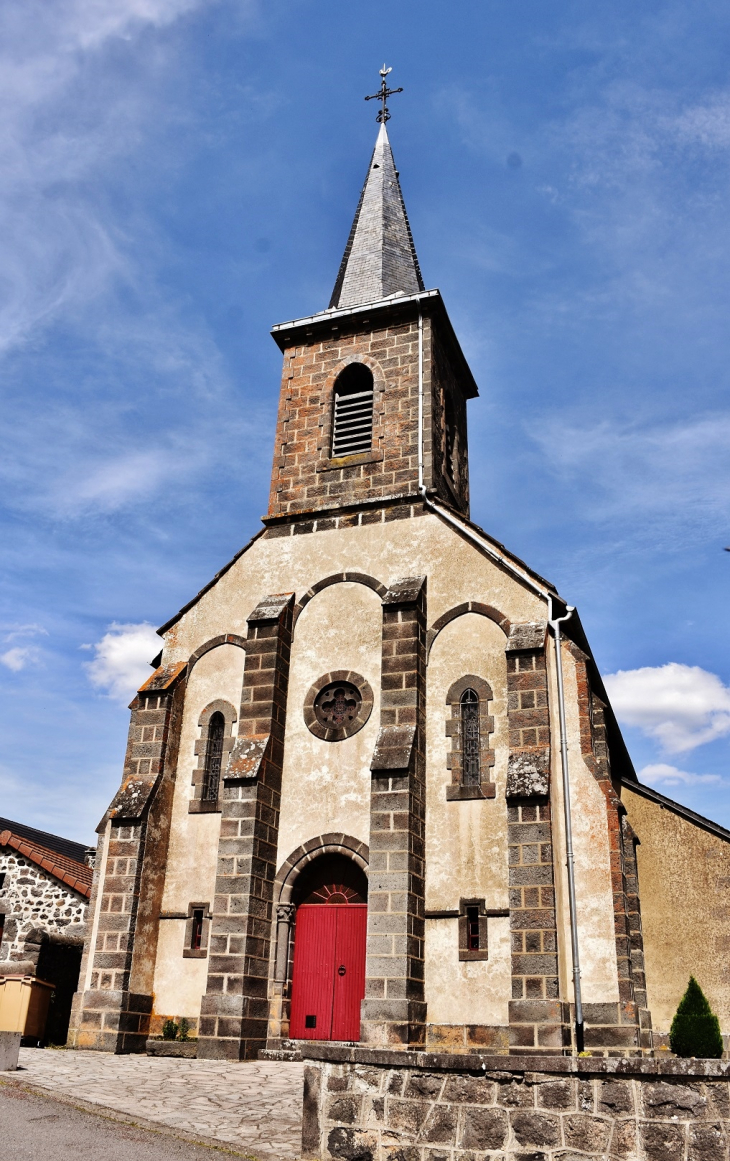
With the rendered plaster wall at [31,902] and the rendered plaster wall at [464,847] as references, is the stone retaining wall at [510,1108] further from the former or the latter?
the rendered plaster wall at [31,902]

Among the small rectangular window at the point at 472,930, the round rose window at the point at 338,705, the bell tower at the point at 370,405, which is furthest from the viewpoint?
the bell tower at the point at 370,405

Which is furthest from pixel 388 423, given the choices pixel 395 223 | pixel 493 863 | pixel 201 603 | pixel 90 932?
pixel 90 932

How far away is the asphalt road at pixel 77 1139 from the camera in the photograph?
21.0 feet

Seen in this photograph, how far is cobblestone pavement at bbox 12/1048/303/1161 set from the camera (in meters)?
7.31

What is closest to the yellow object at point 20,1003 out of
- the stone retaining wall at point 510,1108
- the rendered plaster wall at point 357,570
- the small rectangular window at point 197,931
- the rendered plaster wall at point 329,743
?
the small rectangular window at point 197,931

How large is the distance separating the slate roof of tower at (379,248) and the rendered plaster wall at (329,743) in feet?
22.1

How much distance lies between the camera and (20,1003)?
42.4ft

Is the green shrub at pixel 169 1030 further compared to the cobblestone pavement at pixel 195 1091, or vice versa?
the green shrub at pixel 169 1030

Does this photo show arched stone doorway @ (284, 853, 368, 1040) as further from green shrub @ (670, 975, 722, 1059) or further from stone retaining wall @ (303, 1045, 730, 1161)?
stone retaining wall @ (303, 1045, 730, 1161)

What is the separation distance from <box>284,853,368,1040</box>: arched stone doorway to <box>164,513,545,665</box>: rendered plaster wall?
4123 mm

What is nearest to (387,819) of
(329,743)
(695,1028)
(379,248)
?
(329,743)

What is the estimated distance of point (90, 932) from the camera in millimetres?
14180

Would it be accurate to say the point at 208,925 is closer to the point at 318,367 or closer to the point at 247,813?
the point at 247,813

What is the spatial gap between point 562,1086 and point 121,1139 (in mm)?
3471
